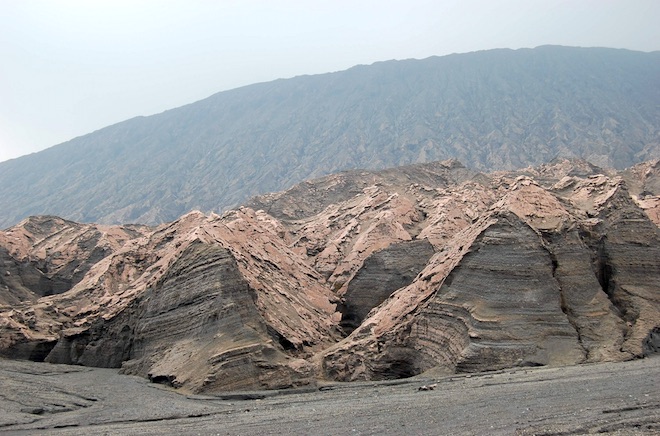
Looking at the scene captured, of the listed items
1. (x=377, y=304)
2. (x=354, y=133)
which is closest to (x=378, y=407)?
(x=377, y=304)

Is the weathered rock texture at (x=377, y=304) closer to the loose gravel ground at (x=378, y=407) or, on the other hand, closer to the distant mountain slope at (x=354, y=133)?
the loose gravel ground at (x=378, y=407)

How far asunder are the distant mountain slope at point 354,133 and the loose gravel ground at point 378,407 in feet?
323

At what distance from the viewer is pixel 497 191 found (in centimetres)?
4528

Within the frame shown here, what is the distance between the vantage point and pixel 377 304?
2442cm

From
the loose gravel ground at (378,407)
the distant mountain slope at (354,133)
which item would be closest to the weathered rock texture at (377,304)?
the loose gravel ground at (378,407)

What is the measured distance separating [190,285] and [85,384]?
448 cm

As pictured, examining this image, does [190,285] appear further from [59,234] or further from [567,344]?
[59,234]

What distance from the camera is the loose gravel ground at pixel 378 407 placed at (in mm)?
10219

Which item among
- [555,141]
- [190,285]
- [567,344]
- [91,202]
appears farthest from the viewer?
[91,202]

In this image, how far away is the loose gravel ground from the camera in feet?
33.5

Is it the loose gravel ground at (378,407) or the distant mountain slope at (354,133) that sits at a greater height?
the distant mountain slope at (354,133)

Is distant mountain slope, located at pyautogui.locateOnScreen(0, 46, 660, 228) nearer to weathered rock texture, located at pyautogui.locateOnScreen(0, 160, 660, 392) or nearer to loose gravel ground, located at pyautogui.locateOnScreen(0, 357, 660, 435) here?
weathered rock texture, located at pyautogui.locateOnScreen(0, 160, 660, 392)

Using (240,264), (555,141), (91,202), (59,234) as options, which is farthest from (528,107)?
(240,264)

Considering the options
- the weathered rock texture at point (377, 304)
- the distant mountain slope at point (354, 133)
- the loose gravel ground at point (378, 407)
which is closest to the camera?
Answer: the loose gravel ground at point (378, 407)
